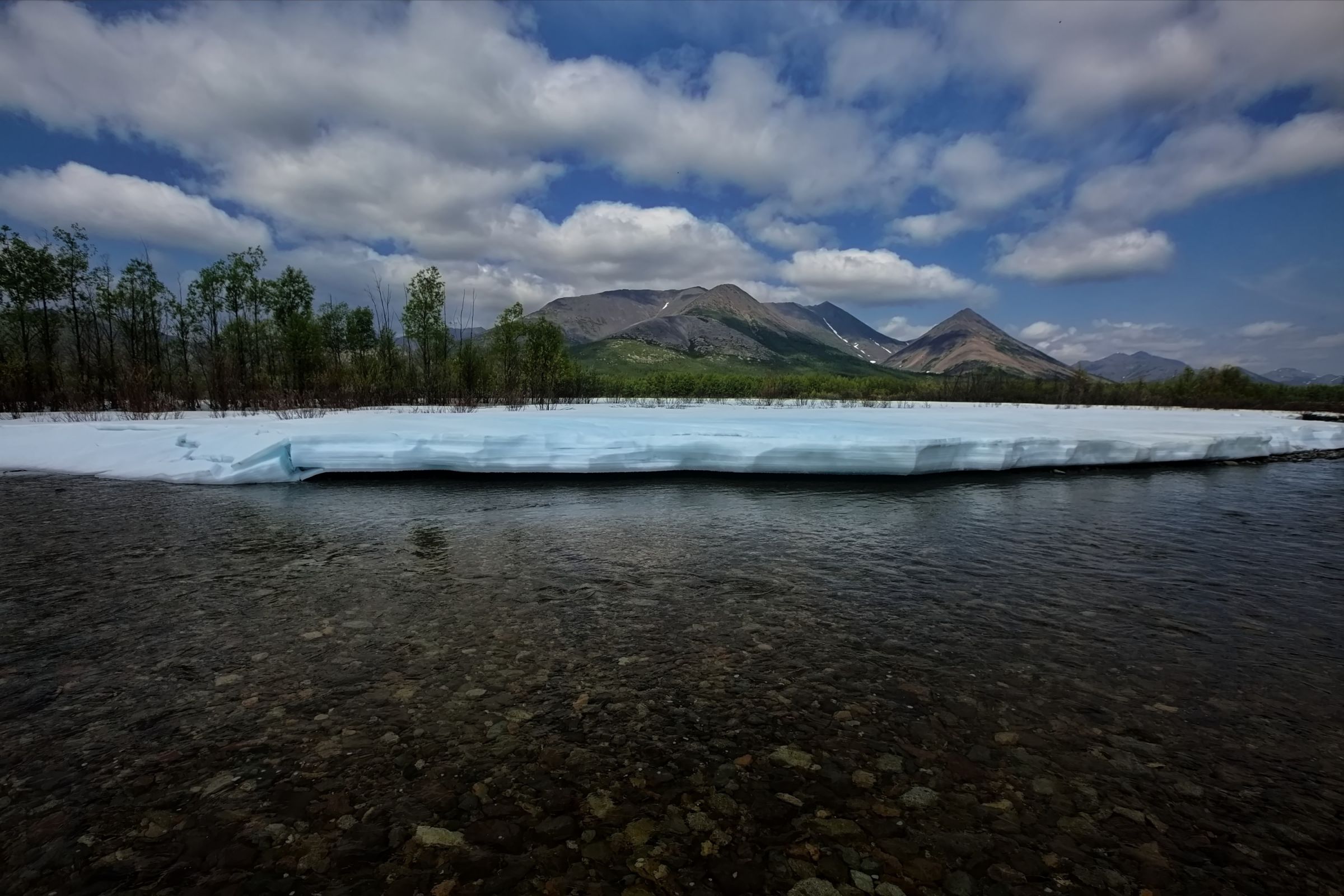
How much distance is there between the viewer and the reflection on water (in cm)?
247

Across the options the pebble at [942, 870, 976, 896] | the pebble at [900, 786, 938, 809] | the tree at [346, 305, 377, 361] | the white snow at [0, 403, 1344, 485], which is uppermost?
the tree at [346, 305, 377, 361]

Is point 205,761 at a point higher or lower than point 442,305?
lower

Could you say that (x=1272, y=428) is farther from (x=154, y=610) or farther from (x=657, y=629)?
(x=154, y=610)

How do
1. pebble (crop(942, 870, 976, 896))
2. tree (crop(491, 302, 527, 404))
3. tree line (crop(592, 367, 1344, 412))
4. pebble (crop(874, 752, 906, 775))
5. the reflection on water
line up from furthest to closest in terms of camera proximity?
tree line (crop(592, 367, 1344, 412))
tree (crop(491, 302, 527, 404))
pebble (crop(874, 752, 906, 775))
the reflection on water
pebble (crop(942, 870, 976, 896))

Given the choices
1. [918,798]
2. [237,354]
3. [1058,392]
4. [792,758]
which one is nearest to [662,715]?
[792,758]

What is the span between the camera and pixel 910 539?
307 inches

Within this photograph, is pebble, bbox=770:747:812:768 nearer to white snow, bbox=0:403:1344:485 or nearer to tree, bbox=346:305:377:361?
white snow, bbox=0:403:1344:485

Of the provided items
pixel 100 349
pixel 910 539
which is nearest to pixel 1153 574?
pixel 910 539

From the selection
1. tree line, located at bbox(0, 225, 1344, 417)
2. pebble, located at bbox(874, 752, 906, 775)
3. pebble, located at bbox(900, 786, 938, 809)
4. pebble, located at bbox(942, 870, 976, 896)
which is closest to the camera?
pebble, located at bbox(942, 870, 976, 896)

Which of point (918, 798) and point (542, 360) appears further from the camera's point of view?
point (542, 360)

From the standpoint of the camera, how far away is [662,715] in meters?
3.59

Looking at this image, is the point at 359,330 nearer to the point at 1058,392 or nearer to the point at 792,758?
the point at 792,758

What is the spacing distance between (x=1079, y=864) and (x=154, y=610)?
6.83 metres

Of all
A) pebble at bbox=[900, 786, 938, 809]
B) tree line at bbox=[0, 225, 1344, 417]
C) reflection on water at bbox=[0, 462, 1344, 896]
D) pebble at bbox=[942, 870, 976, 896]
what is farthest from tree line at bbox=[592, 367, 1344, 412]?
pebble at bbox=[942, 870, 976, 896]
